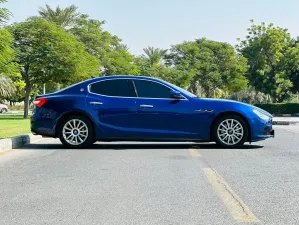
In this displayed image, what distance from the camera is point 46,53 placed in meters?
39.2

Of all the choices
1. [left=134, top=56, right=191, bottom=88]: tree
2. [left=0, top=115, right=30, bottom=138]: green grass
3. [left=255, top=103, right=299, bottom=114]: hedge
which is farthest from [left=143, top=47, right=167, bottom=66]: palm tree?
[left=0, top=115, right=30, bottom=138]: green grass

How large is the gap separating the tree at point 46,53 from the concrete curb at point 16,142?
24458mm

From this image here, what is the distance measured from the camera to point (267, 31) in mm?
68625

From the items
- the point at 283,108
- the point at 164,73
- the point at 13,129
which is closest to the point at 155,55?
the point at 164,73

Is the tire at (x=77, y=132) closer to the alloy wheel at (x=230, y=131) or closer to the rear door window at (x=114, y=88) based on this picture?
the rear door window at (x=114, y=88)

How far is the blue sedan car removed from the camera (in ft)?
40.0

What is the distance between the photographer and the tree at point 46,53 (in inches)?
1543

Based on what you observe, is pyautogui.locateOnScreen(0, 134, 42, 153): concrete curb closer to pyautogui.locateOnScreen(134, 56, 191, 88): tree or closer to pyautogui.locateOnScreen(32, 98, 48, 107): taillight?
pyautogui.locateOnScreen(32, 98, 48, 107): taillight

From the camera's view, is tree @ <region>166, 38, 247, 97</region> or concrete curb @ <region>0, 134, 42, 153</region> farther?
tree @ <region>166, 38, 247, 97</region>

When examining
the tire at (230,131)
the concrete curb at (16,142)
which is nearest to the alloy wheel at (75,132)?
the concrete curb at (16,142)

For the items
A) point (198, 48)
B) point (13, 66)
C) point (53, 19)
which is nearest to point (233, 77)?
point (198, 48)

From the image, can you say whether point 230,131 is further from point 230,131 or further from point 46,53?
point 46,53

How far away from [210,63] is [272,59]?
968cm

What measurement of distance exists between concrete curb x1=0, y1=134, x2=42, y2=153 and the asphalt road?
2.07 ft
